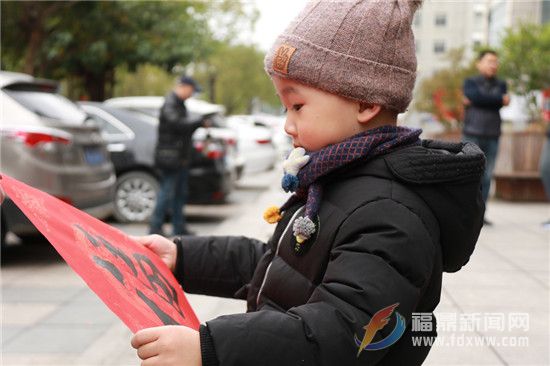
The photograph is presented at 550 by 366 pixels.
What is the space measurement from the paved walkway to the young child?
7.05 ft

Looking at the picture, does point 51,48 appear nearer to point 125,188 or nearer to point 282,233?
point 125,188

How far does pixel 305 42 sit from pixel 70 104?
20.1 ft

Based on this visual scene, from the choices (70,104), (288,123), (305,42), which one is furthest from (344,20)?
(70,104)

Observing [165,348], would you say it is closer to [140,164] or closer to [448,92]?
[140,164]

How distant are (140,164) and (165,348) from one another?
807 centimetres

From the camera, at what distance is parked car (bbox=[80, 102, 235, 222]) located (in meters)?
9.15

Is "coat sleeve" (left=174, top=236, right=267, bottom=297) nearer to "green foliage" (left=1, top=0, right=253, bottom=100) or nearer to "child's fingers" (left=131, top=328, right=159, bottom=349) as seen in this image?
"child's fingers" (left=131, top=328, right=159, bottom=349)

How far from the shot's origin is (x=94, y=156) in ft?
23.5

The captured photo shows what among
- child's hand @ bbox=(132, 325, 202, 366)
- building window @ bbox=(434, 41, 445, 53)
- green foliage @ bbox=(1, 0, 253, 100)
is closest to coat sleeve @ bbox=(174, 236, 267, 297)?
child's hand @ bbox=(132, 325, 202, 366)

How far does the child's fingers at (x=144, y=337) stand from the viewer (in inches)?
49.8

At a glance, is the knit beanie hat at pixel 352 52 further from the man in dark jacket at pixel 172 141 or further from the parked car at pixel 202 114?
the parked car at pixel 202 114

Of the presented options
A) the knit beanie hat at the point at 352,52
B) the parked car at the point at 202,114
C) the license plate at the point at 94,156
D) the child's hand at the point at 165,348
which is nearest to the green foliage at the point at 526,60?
the parked car at the point at 202,114

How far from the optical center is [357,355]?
1.35m

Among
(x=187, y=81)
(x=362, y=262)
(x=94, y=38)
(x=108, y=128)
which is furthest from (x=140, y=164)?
(x=94, y=38)
